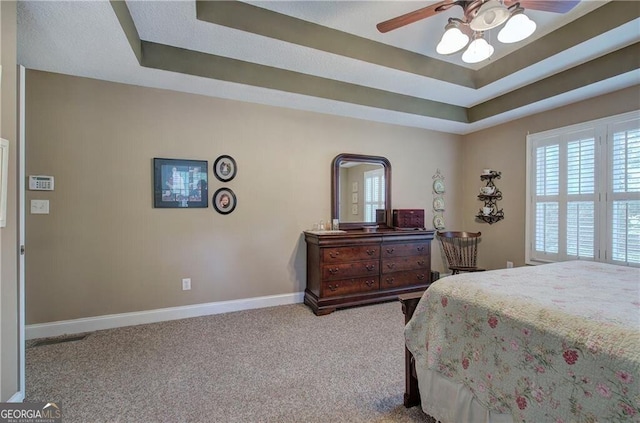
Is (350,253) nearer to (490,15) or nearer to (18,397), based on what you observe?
(490,15)

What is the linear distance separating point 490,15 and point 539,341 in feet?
5.94

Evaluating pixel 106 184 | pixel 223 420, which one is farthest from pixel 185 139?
pixel 223 420

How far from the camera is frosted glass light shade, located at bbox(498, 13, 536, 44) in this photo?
175cm

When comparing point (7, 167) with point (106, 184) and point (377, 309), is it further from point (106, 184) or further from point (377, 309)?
point (377, 309)

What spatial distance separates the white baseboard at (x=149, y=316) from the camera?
2.59 meters

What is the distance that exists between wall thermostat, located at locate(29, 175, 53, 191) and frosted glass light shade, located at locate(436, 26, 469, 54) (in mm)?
3488

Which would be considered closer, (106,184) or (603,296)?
(603,296)

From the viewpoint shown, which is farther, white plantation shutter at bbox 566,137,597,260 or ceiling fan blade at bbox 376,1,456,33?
white plantation shutter at bbox 566,137,597,260

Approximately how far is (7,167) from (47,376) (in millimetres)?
1455

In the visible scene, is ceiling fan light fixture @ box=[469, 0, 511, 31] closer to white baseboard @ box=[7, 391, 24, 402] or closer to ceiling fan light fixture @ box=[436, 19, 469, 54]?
ceiling fan light fixture @ box=[436, 19, 469, 54]

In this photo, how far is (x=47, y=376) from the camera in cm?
196

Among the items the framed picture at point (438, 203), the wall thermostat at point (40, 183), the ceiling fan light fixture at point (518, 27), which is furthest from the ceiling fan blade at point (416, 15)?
the wall thermostat at point (40, 183)

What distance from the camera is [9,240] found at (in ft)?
5.16

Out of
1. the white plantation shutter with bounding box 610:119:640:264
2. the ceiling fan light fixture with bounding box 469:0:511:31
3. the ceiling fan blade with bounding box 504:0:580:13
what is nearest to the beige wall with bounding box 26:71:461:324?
the ceiling fan light fixture with bounding box 469:0:511:31
